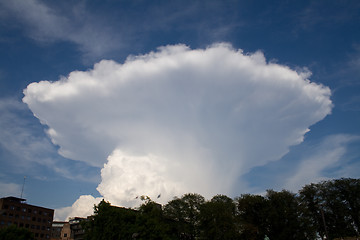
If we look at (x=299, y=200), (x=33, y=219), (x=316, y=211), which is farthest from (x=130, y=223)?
(x=33, y=219)

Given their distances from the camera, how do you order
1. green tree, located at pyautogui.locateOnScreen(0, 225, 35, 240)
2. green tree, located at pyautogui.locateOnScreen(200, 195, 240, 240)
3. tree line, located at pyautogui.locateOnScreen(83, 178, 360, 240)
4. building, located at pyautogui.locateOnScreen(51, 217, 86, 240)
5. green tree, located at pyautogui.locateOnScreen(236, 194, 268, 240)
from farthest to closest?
1. building, located at pyautogui.locateOnScreen(51, 217, 86, 240)
2. green tree, located at pyautogui.locateOnScreen(236, 194, 268, 240)
3. green tree, located at pyautogui.locateOnScreen(0, 225, 35, 240)
4. green tree, located at pyautogui.locateOnScreen(200, 195, 240, 240)
5. tree line, located at pyautogui.locateOnScreen(83, 178, 360, 240)

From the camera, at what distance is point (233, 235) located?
64000 millimetres

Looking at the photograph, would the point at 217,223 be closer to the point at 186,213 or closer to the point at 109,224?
the point at 186,213

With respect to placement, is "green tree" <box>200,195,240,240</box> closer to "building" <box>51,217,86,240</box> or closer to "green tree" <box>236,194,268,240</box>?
"green tree" <box>236,194,268,240</box>

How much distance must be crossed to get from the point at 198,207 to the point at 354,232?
41.6 meters

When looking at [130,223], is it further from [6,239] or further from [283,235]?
[283,235]

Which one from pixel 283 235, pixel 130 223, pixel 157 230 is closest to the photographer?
pixel 157 230

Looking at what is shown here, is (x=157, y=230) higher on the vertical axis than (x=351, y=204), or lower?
lower

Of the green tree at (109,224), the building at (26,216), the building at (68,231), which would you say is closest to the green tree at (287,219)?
the green tree at (109,224)

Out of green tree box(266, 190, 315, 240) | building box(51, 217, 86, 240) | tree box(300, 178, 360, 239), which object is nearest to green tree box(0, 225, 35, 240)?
building box(51, 217, 86, 240)

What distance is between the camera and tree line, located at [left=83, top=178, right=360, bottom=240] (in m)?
60.9

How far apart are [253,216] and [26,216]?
313 ft

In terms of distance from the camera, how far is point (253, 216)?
247 ft

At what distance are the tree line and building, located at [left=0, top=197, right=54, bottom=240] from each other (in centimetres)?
6403
